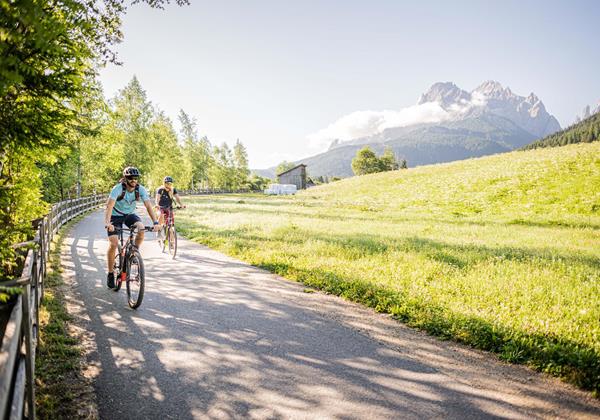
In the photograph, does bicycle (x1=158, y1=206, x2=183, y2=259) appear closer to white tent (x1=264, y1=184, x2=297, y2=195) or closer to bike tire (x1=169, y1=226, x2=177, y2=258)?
bike tire (x1=169, y1=226, x2=177, y2=258)

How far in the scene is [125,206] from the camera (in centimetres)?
768

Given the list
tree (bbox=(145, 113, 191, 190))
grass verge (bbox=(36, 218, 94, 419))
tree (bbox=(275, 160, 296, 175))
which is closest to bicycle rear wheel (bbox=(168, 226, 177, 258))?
grass verge (bbox=(36, 218, 94, 419))

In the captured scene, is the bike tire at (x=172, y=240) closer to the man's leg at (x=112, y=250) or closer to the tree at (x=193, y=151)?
the man's leg at (x=112, y=250)

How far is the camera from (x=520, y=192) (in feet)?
87.4

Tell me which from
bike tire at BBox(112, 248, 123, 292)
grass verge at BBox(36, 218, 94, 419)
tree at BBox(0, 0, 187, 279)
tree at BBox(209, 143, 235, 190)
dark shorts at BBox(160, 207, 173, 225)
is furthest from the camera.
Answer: tree at BBox(209, 143, 235, 190)

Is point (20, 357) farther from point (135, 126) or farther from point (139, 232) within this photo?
point (135, 126)

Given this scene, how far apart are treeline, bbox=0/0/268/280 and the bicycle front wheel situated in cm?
185

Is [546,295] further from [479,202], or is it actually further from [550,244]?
[479,202]

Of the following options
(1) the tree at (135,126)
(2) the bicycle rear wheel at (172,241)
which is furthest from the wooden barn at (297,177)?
(2) the bicycle rear wheel at (172,241)

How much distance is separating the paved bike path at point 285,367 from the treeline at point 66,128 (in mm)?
2016

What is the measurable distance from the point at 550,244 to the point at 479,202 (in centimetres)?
1551

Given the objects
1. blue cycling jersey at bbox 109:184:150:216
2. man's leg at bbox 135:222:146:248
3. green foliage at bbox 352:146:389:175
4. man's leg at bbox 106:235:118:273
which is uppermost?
green foliage at bbox 352:146:389:175

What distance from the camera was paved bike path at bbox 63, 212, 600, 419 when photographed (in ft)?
12.2

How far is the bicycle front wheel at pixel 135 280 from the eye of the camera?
664 centimetres
